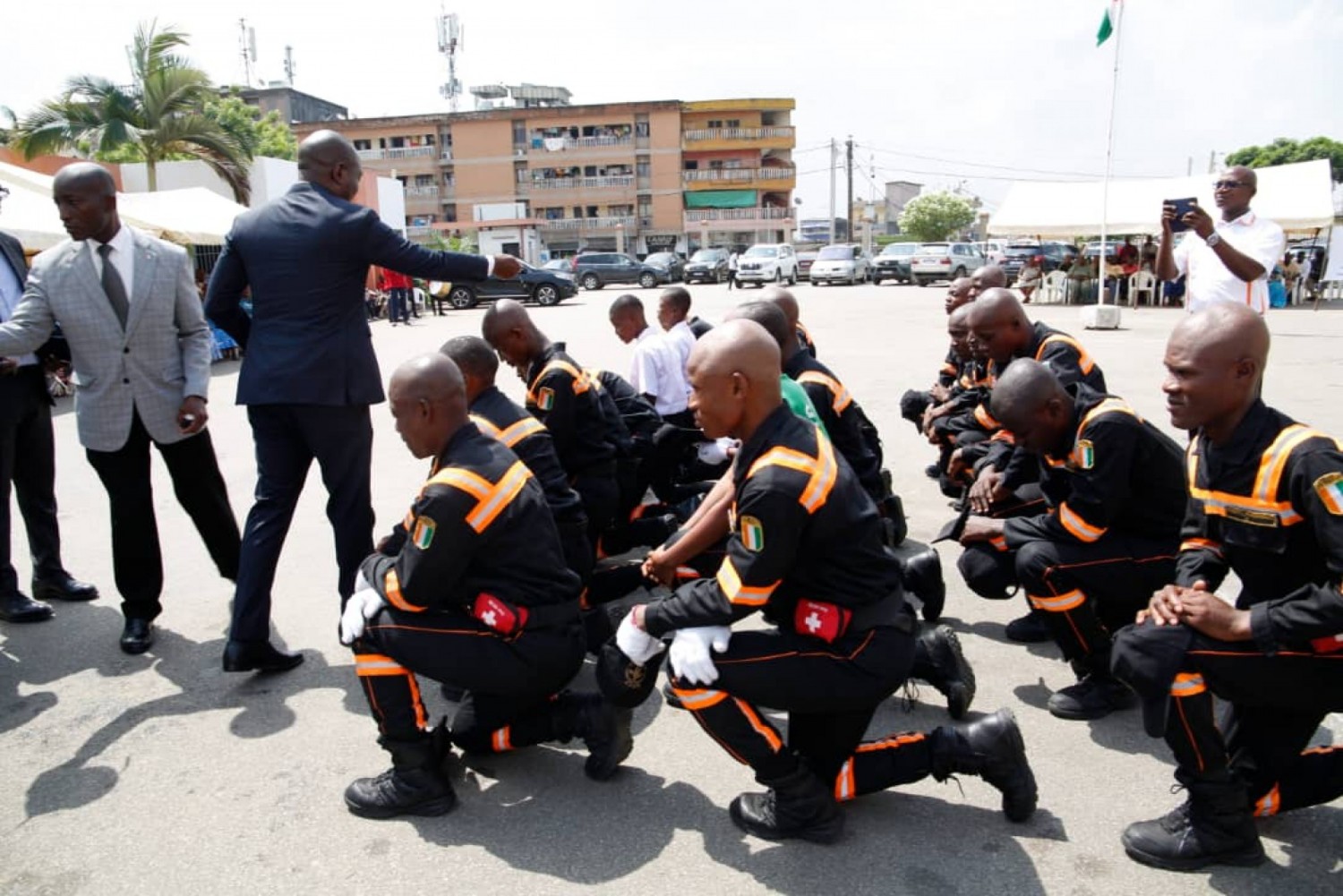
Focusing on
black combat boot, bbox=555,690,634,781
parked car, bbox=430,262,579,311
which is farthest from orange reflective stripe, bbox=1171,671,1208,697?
parked car, bbox=430,262,579,311

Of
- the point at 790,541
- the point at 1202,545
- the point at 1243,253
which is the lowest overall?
the point at 1202,545

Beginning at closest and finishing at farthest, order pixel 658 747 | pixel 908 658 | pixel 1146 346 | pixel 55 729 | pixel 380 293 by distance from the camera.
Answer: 1. pixel 908 658
2. pixel 658 747
3. pixel 55 729
4. pixel 1146 346
5. pixel 380 293

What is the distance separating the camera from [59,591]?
15.9 ft

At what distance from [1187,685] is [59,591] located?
5.10 meters

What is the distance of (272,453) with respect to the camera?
3.84 metres

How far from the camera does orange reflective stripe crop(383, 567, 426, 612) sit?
2.85 meters

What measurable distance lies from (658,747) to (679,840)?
566mm

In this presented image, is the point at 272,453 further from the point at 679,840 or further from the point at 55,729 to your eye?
the point at 679,840

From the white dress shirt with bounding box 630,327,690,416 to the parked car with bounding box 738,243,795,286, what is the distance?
28.5 meters

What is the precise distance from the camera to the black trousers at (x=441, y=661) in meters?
2.85

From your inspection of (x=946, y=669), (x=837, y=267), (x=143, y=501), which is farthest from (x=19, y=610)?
(x=837, y=267)

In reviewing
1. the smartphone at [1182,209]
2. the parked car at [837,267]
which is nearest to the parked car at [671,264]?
the parked car at [837,267]

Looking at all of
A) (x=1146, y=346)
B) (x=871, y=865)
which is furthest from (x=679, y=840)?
(x=1146, y=346)

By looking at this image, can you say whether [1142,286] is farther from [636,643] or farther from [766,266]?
[636,643]
